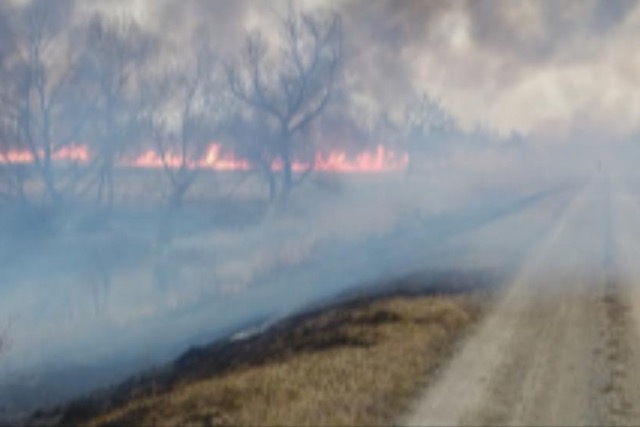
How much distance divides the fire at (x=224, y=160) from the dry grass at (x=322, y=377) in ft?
116

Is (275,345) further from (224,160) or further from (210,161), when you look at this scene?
(224,160)

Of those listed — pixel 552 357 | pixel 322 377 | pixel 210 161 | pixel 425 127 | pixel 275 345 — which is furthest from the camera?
pixel 425 127

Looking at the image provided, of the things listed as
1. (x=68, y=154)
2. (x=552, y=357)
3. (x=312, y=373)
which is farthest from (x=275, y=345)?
(x=68, y=154)

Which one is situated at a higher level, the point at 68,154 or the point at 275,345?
the point at 68,154

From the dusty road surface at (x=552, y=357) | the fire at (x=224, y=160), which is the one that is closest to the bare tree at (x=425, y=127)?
the fire at (x=224, y=160)

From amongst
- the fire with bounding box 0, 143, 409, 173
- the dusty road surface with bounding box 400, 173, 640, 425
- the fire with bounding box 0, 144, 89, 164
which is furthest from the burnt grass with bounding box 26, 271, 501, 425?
the fire with bounding box 0, 143, 409, 173

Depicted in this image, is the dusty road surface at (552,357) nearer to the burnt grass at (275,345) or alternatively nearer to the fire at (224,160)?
the burnt grass at (275,345)

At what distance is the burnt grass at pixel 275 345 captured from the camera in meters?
17.3

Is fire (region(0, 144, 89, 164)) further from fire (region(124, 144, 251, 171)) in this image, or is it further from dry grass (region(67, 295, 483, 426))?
dry grass (region(67, 295, 483, 426))

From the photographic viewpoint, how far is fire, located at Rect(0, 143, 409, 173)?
2111 inches

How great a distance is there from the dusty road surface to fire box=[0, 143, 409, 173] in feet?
112

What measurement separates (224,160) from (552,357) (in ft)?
226

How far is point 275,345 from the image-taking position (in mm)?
19188

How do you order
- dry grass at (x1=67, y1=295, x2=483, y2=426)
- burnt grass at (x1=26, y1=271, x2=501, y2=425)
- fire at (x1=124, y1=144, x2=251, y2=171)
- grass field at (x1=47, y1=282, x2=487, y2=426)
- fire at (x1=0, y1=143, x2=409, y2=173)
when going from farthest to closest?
fire at (x1=124, y1=144, x2=251, y2=171), fire at (x1=0, y1=143, x2=409, y2=173), burnt grass at (x1=26, y1=271, x2=501, y2=425), grass field at (x1=47, y1=282, x2=487, y2=426), dry grass at (x1=67, y1=295, x2=483, y2=426)
